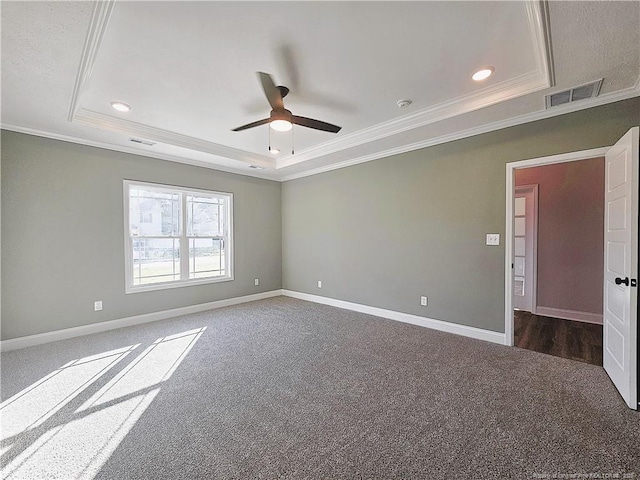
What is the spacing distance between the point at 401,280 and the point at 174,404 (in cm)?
333

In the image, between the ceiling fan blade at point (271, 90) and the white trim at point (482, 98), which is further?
the ceiling fan blade at point (271, 90)

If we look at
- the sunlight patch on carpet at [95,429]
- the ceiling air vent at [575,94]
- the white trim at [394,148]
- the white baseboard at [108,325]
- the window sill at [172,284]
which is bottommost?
the sunlight patch on carpet at [95,429]

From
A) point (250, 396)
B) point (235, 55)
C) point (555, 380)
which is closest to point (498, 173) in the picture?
point (555, 380)

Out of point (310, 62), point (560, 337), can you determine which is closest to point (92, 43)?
point (310, 62)

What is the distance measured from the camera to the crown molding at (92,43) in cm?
171

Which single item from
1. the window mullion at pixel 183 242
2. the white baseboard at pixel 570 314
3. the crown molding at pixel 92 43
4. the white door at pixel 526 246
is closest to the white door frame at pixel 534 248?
the white door at pixel 526 246

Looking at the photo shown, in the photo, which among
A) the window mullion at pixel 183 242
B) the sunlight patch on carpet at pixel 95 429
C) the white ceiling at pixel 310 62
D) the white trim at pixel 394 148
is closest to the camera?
the sunlight patch on carpet at pixel 95 429

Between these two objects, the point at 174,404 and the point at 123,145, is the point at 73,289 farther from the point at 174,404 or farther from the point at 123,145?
the point at 174,404

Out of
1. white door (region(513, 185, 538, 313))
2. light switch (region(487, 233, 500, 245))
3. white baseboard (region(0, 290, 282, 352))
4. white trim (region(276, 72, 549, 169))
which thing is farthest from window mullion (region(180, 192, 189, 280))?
white door (region(513, 185, 538, 313))

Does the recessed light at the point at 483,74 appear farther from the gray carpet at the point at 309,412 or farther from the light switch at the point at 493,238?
the gray carpet at the point at 309,412

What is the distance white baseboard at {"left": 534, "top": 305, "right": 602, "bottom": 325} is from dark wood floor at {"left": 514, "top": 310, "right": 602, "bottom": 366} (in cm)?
14

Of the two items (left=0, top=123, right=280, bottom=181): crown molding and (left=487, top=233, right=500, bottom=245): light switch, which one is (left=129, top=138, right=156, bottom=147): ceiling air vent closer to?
(left=0, top=123, right=280, bottom=181): crown molding

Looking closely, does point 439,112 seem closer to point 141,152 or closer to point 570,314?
point 570,314

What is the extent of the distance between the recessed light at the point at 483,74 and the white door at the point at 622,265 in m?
1.17
